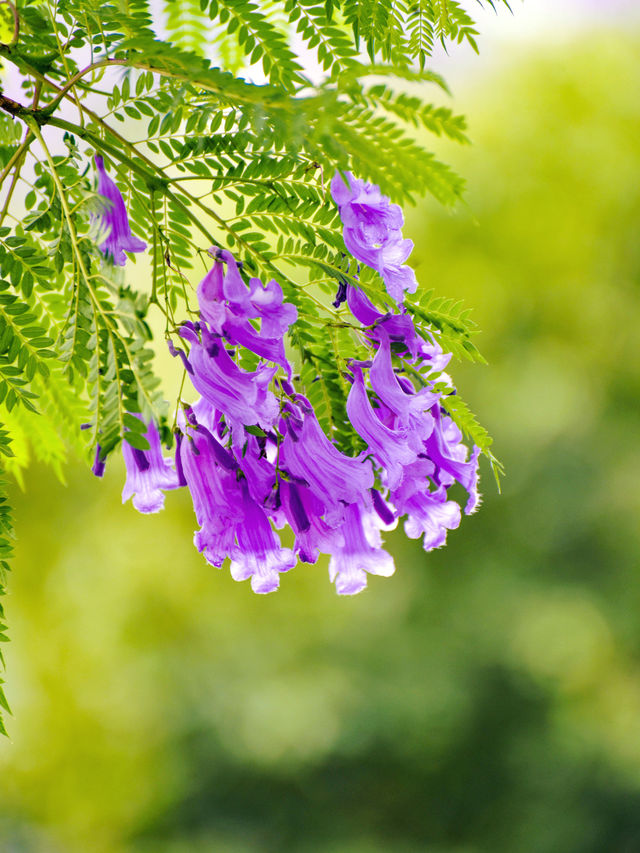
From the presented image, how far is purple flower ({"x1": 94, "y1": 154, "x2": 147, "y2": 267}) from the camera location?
0.48 metres

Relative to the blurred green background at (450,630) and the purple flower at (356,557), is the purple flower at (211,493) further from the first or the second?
the blurred green background at (450,630)

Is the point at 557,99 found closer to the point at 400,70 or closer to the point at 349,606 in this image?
the point at 349,606

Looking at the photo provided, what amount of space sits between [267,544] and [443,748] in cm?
512

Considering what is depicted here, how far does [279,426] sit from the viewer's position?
485 millimetres

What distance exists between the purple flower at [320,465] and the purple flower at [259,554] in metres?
0.04

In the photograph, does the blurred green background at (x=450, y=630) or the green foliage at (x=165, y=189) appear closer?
the green foliage at (x=165, y=189)

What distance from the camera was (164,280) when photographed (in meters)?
0.49

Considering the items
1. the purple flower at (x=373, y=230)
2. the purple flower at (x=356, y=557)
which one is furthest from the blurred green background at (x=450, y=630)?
the purple flower at (x=373, y=230)

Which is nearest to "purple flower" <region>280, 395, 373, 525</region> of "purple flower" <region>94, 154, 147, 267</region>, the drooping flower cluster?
the drooping flower cluster

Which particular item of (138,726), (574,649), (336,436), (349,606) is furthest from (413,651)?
(336,436)

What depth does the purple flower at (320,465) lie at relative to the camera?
1.55ft

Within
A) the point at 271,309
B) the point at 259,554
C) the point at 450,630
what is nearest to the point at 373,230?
the point at 271,309

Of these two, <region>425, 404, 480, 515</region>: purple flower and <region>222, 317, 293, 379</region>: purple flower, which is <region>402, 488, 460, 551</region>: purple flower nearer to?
<region>425, 404, 480, 515</region>: purple flower

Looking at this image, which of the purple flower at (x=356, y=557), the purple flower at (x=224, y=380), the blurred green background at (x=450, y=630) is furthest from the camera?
the blurred green background at (x=450, y=630)
